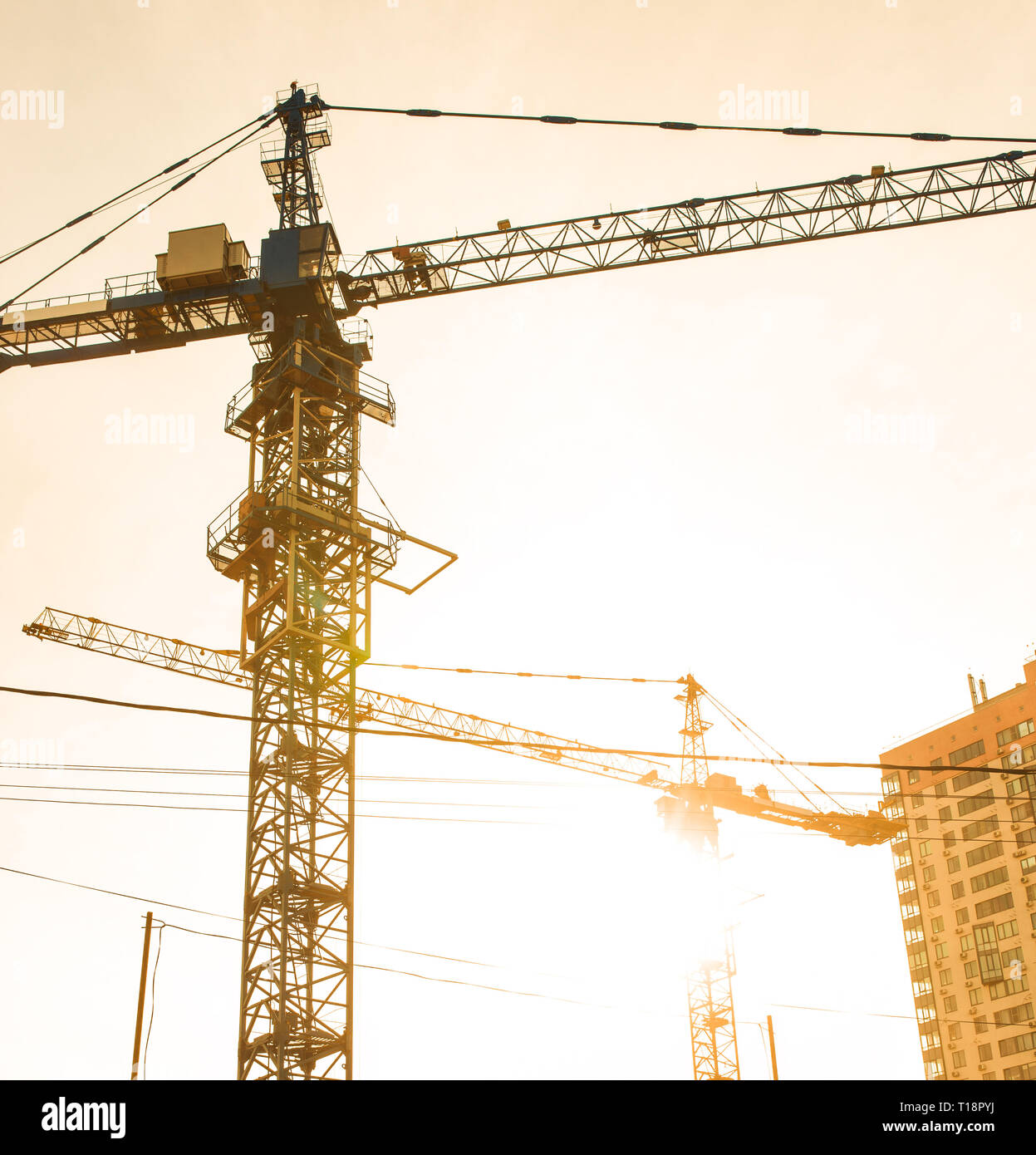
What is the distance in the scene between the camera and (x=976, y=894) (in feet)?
259

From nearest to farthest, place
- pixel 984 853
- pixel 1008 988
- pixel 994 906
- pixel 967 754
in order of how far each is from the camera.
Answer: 1. pixel 1008 988
2. pixel 994 906
3. pixel 984 853
4. pixel 967 754

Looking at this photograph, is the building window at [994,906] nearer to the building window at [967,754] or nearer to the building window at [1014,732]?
the building window at [967,754]

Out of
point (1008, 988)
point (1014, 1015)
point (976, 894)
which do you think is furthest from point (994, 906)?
point (1014, 1015)

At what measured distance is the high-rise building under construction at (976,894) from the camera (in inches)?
2936

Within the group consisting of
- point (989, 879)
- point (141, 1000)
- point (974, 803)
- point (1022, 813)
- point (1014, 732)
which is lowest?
point (141, 1000)

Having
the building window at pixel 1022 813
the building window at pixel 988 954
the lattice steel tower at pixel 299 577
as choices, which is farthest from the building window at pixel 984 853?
the lattice steel tower at pixel 299 577

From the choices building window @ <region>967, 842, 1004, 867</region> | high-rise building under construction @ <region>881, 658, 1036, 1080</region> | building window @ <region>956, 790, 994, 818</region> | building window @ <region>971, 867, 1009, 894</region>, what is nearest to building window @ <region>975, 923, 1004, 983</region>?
high-rise building under construction @ <region>881, 658, 1036, 1080</region>

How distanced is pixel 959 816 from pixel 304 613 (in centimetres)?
5958

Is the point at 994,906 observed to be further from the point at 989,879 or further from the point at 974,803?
the point at 974,803

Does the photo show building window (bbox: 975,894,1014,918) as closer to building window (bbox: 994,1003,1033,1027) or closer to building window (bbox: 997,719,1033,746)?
building window (bbox: 994,1003,1033,1027)

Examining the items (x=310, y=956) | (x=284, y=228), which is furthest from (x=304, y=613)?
(x=284, y=228)
